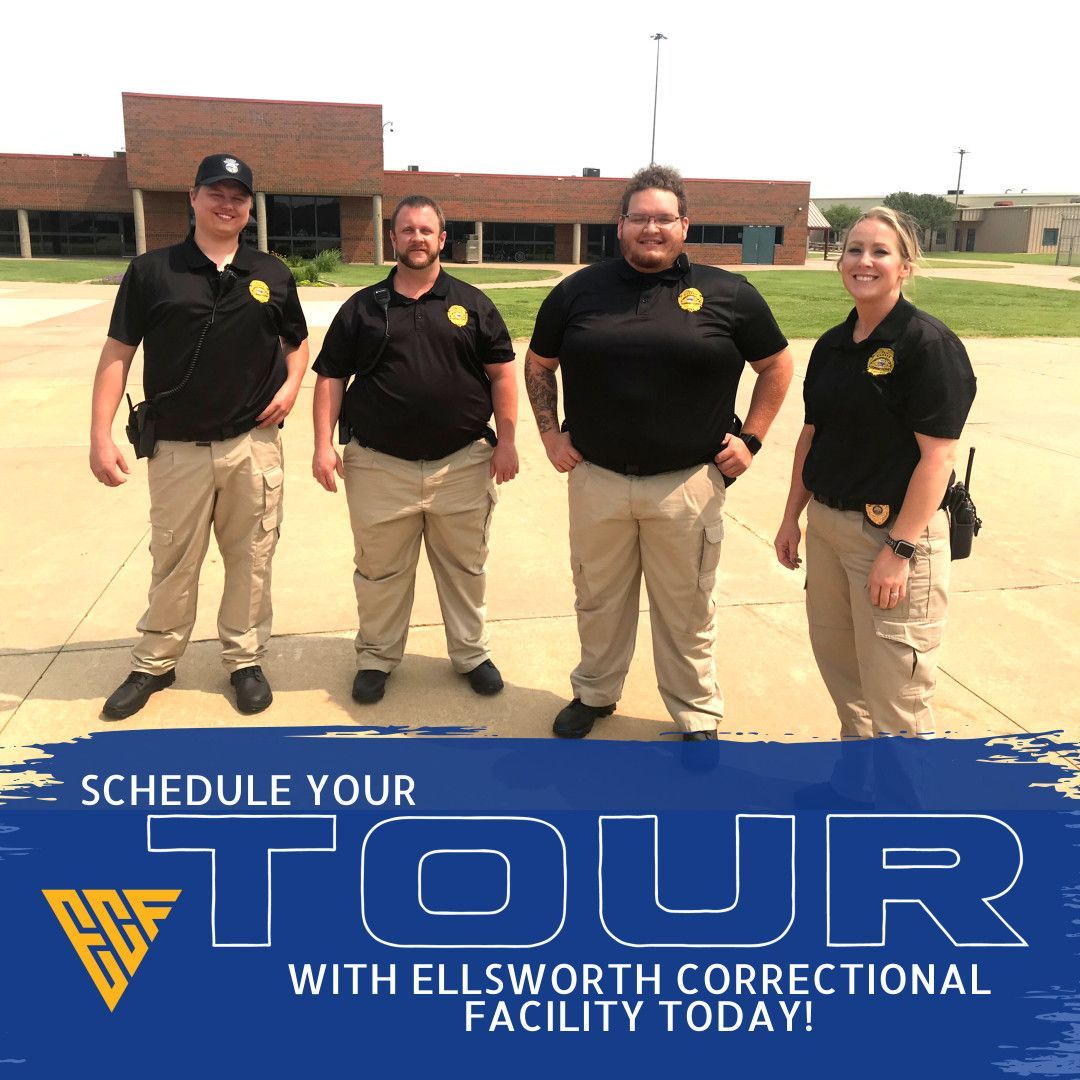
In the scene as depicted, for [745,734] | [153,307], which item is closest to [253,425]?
[153,307]

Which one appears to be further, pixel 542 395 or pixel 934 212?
pixel 934 212

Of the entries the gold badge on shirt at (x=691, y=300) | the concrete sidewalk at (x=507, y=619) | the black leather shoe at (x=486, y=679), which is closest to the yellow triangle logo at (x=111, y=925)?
the concrete sidewalk at (x=507, y=619)

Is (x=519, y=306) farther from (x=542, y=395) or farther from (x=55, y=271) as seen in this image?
(x=55, y=271)

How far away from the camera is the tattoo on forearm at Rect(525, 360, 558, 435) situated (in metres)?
3.68

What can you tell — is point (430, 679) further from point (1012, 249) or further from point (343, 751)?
point (1012, 249)

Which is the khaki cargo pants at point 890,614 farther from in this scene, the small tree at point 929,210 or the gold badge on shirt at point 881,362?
the small tree at point 929,210

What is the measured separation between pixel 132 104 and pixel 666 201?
138 feet

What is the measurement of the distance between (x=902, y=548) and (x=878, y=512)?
136 mm

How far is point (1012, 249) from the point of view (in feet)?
270

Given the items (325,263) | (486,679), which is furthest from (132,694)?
(325,263)

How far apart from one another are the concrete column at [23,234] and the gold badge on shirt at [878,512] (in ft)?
158

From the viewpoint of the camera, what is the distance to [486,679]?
406 cm

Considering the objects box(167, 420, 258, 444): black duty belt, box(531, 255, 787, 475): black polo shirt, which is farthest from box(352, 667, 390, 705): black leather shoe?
box(531, 255, 787, 475): black polo shirt

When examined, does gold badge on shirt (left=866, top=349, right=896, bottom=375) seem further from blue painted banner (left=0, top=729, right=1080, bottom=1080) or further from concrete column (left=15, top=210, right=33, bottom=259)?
concrete column (left=15, top=210, right=33, bottom=259)
